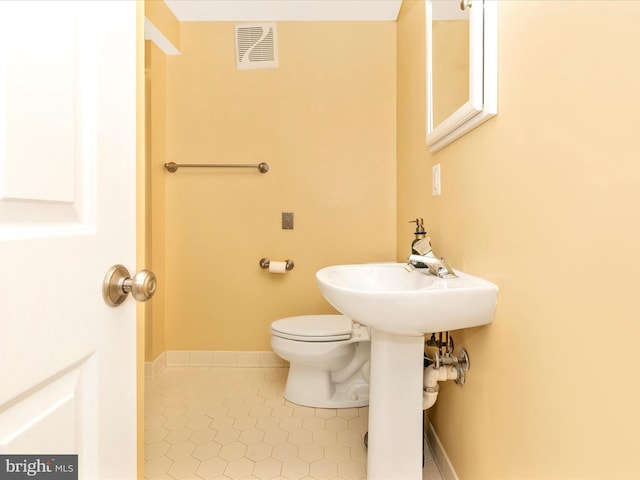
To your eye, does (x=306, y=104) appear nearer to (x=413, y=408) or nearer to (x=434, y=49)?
(x=434, y=49)

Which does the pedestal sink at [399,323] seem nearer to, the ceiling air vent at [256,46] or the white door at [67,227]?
the white door at [67,227]

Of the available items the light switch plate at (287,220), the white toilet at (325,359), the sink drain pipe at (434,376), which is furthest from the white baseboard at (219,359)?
the sink drain pipe at (434,376)

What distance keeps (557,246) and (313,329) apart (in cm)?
129

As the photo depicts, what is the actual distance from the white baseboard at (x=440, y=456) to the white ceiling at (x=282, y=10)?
2170 millimetres

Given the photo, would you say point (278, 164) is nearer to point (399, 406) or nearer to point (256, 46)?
point (256, 46)

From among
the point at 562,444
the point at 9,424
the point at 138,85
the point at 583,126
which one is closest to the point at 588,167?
the point at 583,126

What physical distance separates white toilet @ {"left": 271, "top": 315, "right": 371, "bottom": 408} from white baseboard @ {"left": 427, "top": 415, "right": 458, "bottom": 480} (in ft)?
1.24

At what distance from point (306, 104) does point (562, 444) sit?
81.8 inches

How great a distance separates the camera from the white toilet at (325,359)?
5.84 feet

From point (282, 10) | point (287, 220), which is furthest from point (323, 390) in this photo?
point (282, 10)

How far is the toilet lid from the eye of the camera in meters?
1.78

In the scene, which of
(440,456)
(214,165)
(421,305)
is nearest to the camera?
(421,305)

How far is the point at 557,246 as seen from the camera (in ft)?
2.32

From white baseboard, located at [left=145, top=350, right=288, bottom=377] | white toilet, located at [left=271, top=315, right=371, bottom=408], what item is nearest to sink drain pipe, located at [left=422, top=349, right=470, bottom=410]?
white toilet, located at [left=271, top=315, right=371, bottom=408]
